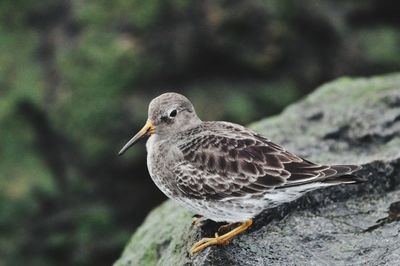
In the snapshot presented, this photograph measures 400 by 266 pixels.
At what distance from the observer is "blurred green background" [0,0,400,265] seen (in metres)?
14.0

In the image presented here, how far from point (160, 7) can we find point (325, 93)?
4.31m

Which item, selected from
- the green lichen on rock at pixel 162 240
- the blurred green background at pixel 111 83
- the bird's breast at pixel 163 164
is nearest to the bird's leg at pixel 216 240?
the green lichen on rock at pixel 162 240

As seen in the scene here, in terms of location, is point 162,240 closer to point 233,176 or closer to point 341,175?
point 233,176

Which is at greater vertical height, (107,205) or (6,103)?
(6,103)

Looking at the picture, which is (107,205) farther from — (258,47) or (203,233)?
(203,233)

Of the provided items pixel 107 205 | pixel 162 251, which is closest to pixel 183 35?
pixel 107 205

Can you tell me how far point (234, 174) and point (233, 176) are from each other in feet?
0.08

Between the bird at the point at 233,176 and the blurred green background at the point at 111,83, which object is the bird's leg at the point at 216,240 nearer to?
the bird at the point at 233,176

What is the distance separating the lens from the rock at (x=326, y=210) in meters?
8.09

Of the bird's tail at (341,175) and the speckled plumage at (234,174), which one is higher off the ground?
the speckled plumage at (234,174)

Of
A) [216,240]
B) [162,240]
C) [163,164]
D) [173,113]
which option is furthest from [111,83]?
[216,240]

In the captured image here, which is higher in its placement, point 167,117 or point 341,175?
point 167,117

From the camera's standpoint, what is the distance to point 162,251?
9.32 m

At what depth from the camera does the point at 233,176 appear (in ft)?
27.5
